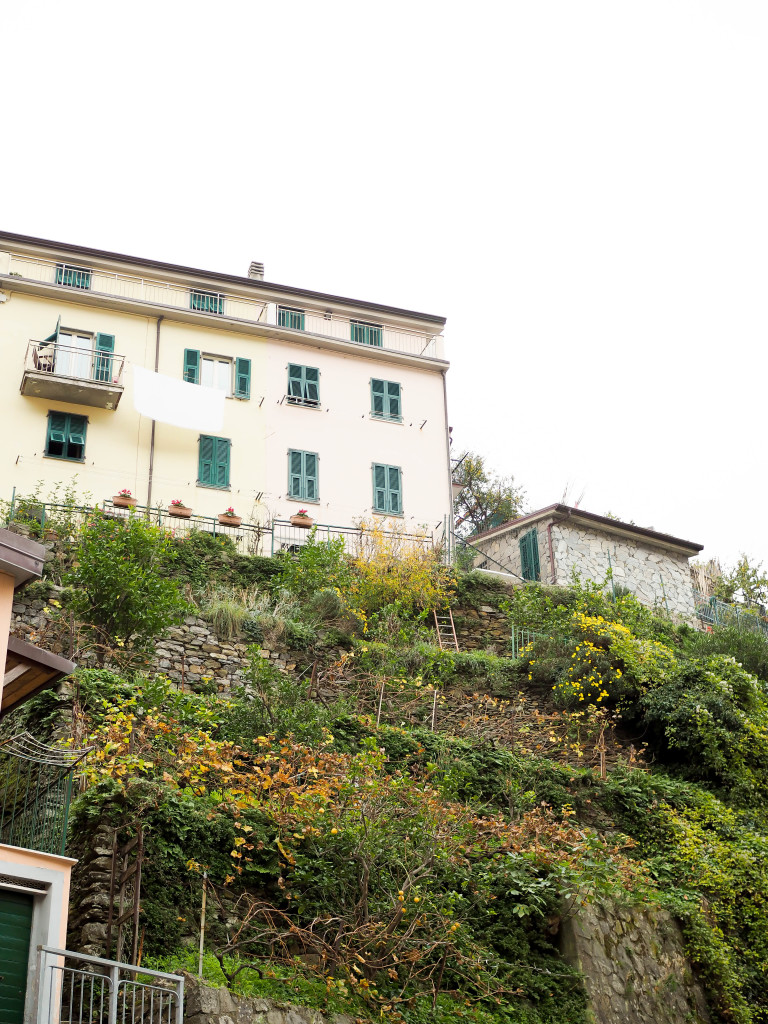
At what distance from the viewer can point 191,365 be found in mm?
27219

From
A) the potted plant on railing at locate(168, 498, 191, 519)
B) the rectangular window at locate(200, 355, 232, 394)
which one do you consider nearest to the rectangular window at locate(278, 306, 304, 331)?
the rectangular window at locate(200, 355, 232, 394)

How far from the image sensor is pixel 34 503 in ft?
72.4

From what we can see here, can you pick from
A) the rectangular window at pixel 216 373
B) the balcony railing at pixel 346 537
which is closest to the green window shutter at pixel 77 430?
the rectangular window at pixel 216 373

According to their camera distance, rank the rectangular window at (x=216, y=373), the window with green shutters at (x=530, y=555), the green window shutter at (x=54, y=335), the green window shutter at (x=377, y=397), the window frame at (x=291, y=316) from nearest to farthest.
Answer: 1. the green window shutter at (x=54, y=335)
2. the rectangular window at (x=216, y=373)
3. the window with green shutters at (x=530, y=555)
4. the green window shutter at (x=377, y=397)
5. the window frame at (x=291, y=316)

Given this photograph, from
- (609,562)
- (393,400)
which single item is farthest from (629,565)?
(393,400)

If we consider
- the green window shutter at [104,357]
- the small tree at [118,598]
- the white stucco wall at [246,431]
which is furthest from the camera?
the green window shutter at [104,357]

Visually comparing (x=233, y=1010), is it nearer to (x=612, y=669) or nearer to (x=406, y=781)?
(x=406, y=781)

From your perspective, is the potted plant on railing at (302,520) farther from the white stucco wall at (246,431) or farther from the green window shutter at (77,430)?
the green window shutter at (77,430)

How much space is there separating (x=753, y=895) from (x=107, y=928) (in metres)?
9.28

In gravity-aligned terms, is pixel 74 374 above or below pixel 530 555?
above

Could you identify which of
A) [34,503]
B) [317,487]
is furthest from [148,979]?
[317,487]

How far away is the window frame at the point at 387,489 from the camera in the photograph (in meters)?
27.4

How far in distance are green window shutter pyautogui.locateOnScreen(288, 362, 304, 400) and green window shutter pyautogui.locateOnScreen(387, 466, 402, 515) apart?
293 cm

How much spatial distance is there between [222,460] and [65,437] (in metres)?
3.59
